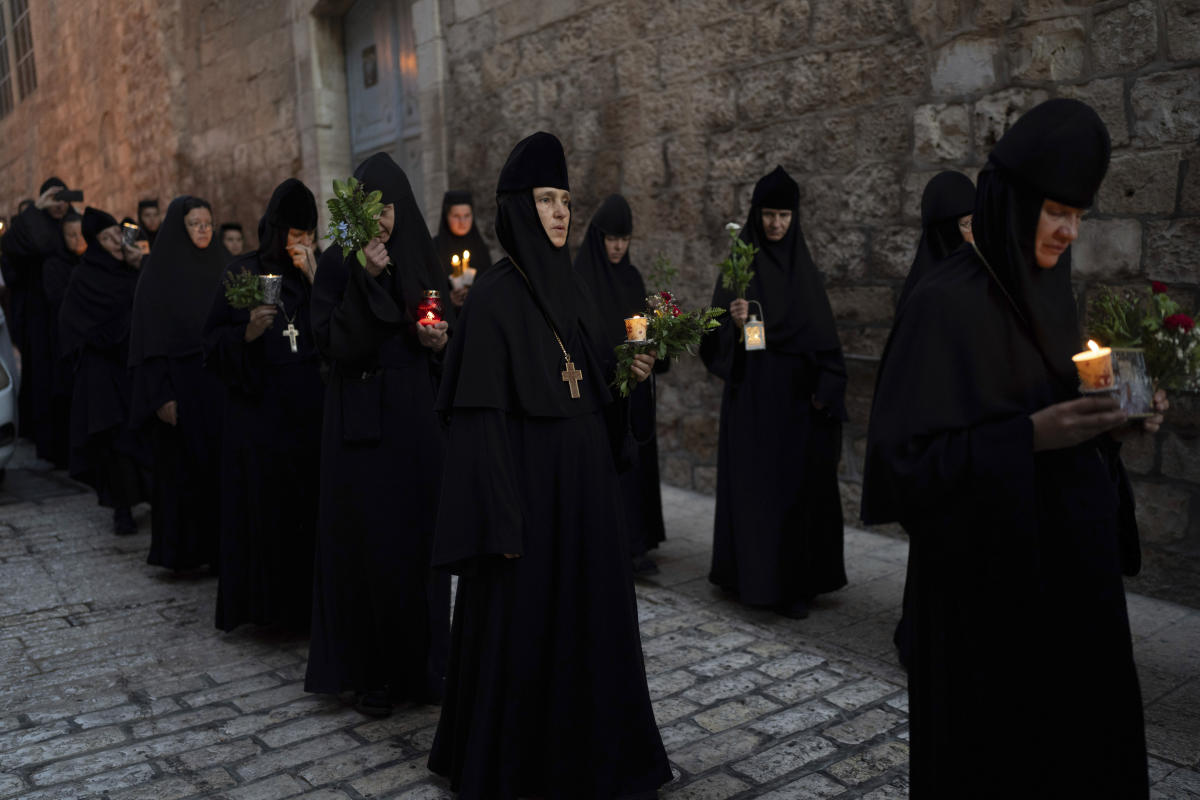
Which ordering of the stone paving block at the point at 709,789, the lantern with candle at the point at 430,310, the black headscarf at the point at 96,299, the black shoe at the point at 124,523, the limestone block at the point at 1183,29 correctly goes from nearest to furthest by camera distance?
the stone paving block at the point at 709,789 → the lantern with candle at the point at 430,310 → the limestone block at the point at 1183,29 → the black shoe at the point at 124,523 → the black headscarf at the point at 96,299

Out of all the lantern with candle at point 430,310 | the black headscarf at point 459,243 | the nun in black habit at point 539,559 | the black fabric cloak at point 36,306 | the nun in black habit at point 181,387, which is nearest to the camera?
the nun in black habit at point 539,559

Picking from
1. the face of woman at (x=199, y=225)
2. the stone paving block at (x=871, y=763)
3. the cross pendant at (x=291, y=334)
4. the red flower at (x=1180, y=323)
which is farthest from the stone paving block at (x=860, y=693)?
the face of woman at (x=199, y=225)

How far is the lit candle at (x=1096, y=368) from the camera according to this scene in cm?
215

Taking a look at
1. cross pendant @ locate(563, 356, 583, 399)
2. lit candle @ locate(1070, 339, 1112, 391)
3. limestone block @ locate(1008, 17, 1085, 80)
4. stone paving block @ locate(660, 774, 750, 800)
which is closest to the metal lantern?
limestone block @ locate(1008, 17, 1085, 80)

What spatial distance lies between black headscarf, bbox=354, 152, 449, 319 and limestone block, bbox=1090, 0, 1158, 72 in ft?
11.7

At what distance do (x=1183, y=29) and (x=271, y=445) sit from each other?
4.84m

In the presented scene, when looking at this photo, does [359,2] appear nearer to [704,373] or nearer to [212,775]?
[704,373]

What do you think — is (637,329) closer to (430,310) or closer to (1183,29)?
(430,310)

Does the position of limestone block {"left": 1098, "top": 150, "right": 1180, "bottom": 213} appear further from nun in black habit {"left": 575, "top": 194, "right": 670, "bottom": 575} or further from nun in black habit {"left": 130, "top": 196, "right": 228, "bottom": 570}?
nun in black habit {"left": 130, "top": 196, "right": 228, "bottom": 570}

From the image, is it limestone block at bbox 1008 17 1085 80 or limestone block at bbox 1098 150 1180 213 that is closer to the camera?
limestone block at bbox 1098 150 1180 213

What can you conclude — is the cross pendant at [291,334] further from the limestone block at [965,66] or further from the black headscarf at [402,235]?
the limestone block at [965,66]

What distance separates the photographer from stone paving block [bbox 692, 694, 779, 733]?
4.00m

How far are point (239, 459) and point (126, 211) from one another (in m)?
14.2

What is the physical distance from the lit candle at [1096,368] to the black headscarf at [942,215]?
2.39 metres
